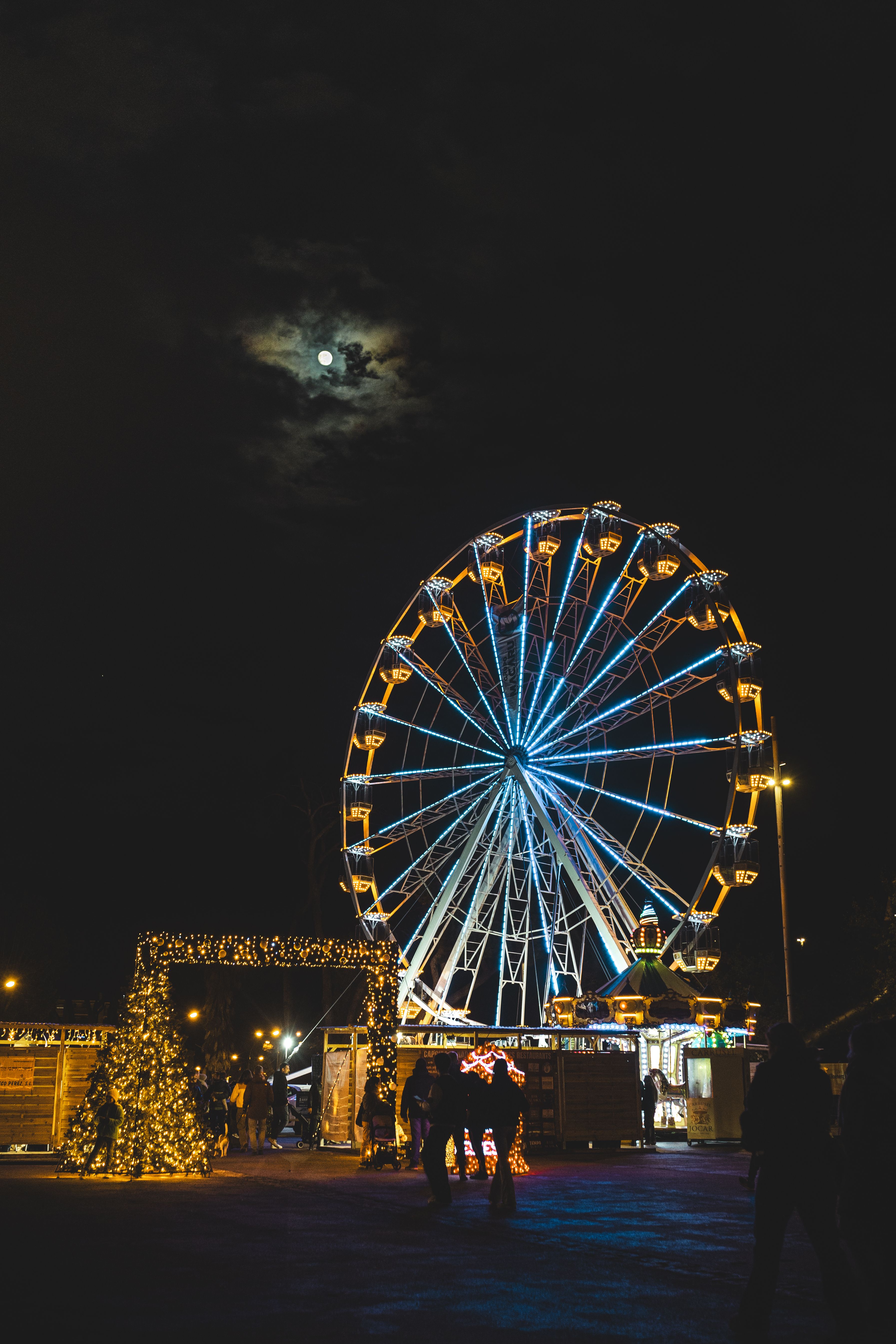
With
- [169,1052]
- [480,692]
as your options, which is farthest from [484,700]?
[169,1052]

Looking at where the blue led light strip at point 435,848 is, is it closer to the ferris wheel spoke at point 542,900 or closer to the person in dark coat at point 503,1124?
the ferris wheel spoke at point 542,900

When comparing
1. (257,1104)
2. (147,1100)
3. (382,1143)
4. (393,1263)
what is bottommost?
(393,1263)

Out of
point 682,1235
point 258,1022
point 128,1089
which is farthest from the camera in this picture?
point 258,1022

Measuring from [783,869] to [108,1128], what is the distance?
15.1 m

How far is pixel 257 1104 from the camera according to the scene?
21.8 m

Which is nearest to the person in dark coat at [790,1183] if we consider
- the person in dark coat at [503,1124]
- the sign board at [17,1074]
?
the person in dark coat at [503,1124]

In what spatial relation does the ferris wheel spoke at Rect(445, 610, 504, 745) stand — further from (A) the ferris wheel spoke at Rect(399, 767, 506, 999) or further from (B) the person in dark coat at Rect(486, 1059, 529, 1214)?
(B) the person in dark coat at Rect(486, 1059, 529, 1214)

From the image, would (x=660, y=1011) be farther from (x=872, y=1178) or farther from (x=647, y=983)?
(x=872, y=1178)

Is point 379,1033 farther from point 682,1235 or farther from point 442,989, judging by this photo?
point 442,989

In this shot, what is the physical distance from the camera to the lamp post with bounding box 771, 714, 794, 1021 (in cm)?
2441

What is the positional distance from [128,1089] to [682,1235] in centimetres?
908

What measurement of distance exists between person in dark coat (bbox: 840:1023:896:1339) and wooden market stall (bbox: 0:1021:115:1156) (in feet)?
62.7

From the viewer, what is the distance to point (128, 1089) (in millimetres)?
16875


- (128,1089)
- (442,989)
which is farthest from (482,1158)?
(442,989)
